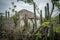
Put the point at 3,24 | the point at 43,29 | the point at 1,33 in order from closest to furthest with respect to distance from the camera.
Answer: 1. the point at 43,29
2. the point at 1,33
3. the point at 3,24

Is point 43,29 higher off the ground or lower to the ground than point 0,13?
lower

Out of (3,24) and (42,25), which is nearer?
(42,25)

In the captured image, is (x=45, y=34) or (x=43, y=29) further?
(x=43, y=29)

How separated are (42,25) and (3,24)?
424 cm

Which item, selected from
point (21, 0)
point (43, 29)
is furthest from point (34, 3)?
point (43, 29)

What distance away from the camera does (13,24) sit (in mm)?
18328

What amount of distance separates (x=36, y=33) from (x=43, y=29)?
588mm

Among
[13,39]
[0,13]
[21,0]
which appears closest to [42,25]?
[13,39]

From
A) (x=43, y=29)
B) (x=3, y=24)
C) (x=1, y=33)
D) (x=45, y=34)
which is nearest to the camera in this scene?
(x=45, y=34)

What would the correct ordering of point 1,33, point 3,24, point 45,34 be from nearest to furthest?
point 45,34 → point 1,33 → point 3,24

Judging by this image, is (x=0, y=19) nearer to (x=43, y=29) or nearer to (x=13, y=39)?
(x=13, y=39)

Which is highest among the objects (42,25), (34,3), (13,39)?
(34,3)

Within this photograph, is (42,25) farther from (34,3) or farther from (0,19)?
(0,19)

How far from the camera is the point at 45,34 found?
13.8 metres
